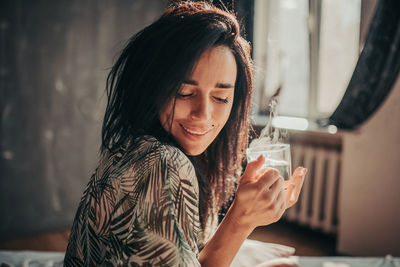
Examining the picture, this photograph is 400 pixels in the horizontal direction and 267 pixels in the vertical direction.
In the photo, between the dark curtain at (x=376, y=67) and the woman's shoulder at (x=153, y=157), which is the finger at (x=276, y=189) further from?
the dark curtain at (x=376, y=67)

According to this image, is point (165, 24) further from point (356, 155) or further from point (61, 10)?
point (61, 10)

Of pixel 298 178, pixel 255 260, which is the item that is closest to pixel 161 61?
pixel 298 178

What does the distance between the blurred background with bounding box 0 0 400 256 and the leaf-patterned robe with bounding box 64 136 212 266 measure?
7.22 feet

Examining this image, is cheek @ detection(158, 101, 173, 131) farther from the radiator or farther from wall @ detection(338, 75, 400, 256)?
→ the radiator

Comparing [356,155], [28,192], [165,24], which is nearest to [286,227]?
[356,155]

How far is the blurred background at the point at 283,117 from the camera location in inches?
100

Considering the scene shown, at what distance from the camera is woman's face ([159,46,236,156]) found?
31.0 inches

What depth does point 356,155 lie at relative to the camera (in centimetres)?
266

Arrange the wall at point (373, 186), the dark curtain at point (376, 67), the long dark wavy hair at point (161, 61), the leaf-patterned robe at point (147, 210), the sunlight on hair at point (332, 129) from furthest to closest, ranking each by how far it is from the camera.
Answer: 1. the sunlight on hair at point (332, 129)
2. the wall at point (373, 186)
3. the dark curtain at point (376, 67)
4. the long dark wavy hair at point (161, 61)
5. the leaf-patterned robe at point (147, 210)

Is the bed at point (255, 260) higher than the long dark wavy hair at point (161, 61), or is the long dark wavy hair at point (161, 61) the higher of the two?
the long dark wavy hair at point (161, 61)

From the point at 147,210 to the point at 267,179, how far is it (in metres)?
0.27

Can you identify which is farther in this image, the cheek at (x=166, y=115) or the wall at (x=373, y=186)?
the wall at (x=373, y=186)

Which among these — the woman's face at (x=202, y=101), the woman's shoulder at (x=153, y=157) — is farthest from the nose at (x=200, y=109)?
the woman's shoulder at (x=153, y=157)

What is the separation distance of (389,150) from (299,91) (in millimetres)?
1335
